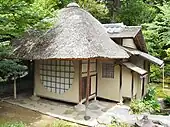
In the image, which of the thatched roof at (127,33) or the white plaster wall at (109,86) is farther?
the thatched roof at (127,33)

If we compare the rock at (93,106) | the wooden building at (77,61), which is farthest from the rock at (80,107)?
the rock at (93,106)

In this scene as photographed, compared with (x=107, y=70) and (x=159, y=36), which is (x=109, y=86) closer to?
(x=107, y=70)

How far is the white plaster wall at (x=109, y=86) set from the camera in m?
13.7

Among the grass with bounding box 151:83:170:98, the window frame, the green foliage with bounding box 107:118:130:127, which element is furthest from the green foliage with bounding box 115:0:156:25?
the green foliage with bounding box 107:118:130:127

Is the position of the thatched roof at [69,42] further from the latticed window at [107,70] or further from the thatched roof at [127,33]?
the thatched roof at [127,33]

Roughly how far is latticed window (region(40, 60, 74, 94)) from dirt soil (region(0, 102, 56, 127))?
2.04 m

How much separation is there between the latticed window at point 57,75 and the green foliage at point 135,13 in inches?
563

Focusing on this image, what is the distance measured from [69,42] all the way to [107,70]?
3.73 meters

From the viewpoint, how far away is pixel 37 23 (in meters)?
10.7

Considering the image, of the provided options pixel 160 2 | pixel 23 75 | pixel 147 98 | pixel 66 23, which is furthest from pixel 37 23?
pixel 160 2

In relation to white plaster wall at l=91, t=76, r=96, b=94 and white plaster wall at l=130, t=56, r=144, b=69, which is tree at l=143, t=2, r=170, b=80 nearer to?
white plaster wall at l=130, t=56, r=144, b=69

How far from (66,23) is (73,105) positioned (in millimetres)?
4287

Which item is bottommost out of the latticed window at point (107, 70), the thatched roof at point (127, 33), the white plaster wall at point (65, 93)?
the white plaster wall at point (65, 93)

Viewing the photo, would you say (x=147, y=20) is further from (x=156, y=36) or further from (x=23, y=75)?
(x=23, y=75)
